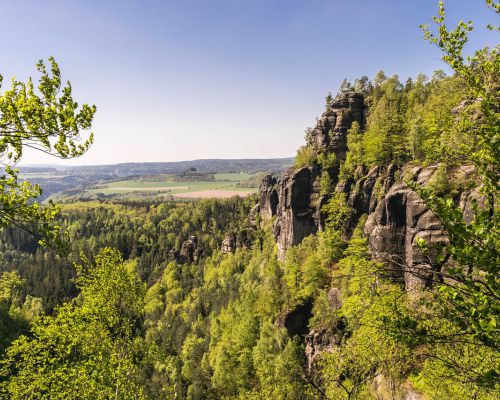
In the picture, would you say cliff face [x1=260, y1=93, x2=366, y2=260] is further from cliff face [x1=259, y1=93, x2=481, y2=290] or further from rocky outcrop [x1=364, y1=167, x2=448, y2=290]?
rocky outcrop [x1=364, y1=167, x2=448, y2=290]

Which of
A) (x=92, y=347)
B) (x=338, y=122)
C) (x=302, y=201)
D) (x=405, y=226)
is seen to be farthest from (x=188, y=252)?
(x=92, y=347)

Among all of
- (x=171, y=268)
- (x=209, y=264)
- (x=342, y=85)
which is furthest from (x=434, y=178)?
(x=171, y=268)

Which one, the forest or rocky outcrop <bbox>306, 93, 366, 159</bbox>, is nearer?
the forest

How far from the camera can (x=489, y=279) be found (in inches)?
324

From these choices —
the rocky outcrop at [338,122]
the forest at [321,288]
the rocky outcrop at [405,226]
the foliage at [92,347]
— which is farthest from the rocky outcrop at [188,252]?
the foliage at [92,347]

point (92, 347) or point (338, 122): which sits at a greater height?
point (338, 122)

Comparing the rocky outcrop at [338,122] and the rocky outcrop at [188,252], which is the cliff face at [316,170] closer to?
the rocky outcrop at [338,122]

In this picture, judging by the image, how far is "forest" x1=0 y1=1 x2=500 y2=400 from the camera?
31.4ft

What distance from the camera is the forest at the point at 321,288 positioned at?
9.56 metres

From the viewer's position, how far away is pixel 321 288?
2648 inches

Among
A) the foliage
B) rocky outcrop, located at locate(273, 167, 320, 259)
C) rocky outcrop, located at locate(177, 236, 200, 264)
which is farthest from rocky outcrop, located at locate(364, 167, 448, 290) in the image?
rocky outcrop, located at locate(177, 236, 200, 264)

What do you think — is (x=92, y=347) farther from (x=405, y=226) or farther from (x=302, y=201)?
(x=302, y=201)

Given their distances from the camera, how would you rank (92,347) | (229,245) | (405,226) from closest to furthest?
(92,347)
(405,226)
(229,245)

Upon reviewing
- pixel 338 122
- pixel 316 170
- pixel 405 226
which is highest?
pixel 338 122
